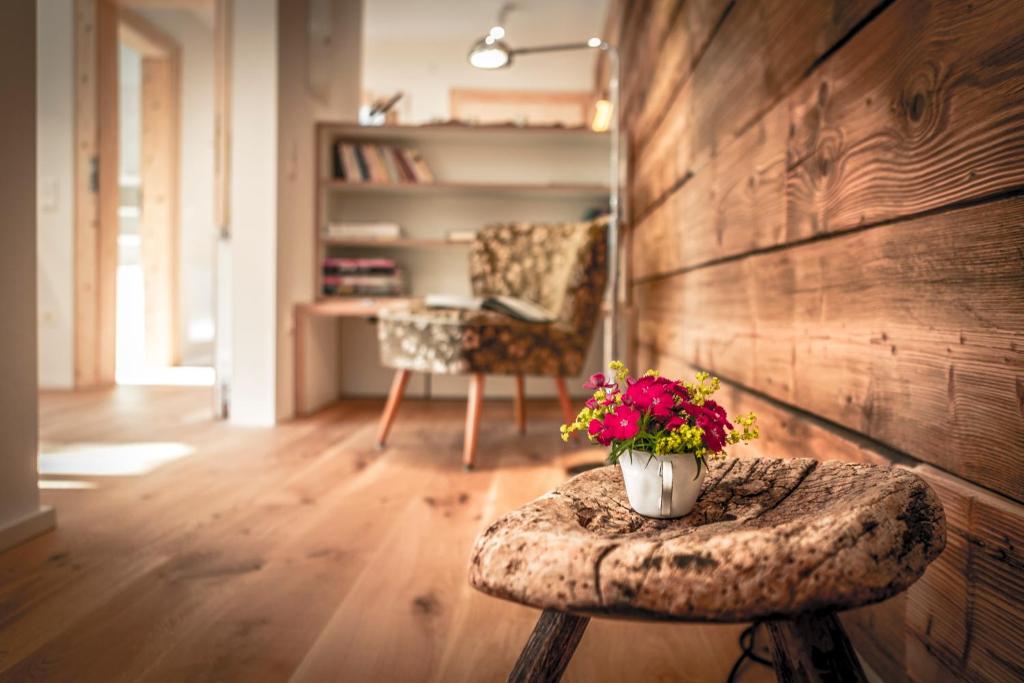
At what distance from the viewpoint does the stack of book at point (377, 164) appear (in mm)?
3529

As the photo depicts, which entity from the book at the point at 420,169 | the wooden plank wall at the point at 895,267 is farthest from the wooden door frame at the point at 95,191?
the wooden plank wall at the point at 895,267

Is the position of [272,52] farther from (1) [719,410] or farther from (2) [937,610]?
(2) [937,610]

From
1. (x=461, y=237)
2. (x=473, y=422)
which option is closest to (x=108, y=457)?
(x=473, y=422)

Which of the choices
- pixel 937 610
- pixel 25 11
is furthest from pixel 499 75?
pixel 937 610

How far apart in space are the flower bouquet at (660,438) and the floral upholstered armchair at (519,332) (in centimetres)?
156

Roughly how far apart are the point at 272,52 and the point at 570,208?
164cm

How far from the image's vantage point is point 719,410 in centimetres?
75

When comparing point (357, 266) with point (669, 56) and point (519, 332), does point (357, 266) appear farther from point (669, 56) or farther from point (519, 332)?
point (669, 56)

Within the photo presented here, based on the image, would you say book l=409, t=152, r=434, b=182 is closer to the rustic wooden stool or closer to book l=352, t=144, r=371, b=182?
book l=352, t=144, r=371, b=182

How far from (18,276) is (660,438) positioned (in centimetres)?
136

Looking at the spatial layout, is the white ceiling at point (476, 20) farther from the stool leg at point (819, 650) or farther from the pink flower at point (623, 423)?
the stool leg at point (819, 650)

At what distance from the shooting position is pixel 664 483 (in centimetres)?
68

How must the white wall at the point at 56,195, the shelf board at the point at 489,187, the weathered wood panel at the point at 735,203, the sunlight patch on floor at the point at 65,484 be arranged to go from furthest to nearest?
the white wall at the point at 56,195 → the shelf board at the point at 489,187 → the sunlight patch on floor at the point at 65,484 → the weathered wood panel at the point at 735,203

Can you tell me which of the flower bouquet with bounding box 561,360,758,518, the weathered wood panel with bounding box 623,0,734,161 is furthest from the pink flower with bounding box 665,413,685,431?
the weathered wood panel with bounding box 623,0,734,161
